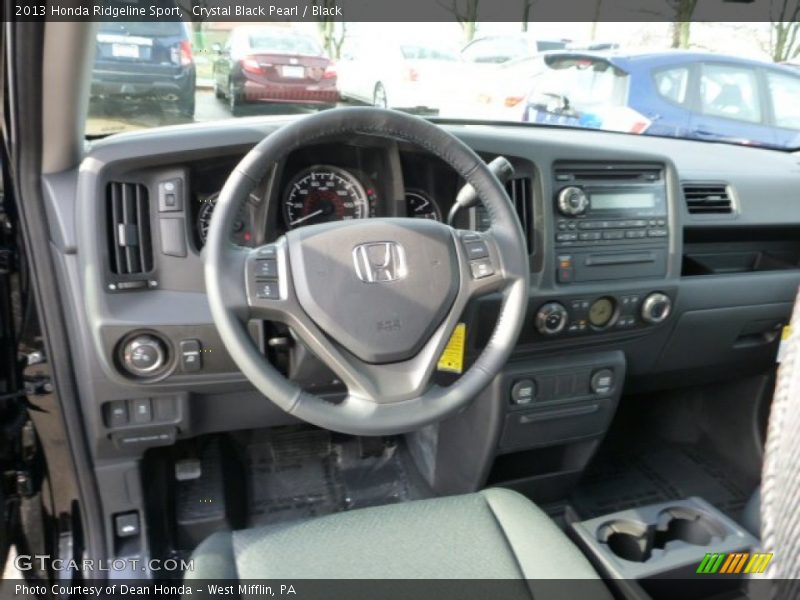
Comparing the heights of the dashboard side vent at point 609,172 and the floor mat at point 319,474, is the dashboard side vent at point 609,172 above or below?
above

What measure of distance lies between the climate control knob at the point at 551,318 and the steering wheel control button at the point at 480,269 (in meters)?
0.53

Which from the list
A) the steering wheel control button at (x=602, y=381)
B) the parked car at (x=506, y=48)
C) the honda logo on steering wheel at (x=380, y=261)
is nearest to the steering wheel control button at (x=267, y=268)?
the honda logo on steering wheel at (x=380, y=261)

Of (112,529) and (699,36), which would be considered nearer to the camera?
(112,529)

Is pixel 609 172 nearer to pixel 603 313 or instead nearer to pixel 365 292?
pixel 603 313

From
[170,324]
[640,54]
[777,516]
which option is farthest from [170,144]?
[640,54]

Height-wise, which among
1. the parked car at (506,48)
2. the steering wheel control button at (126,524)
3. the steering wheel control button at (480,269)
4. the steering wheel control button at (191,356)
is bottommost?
the steering wheel control button at (126,524)

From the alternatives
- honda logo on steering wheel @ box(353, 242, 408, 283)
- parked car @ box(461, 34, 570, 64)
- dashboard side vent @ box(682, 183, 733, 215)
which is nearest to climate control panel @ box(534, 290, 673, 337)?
dashboard side vent @ box(682, 183, 733, 215)

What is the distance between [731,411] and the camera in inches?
110

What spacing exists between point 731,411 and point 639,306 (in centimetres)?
105

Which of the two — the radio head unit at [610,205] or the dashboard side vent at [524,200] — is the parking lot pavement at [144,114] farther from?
the radio head unit at [610,205]

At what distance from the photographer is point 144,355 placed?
1.61 meters

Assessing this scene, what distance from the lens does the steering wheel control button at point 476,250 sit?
144cm

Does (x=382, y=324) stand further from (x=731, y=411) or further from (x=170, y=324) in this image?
(x=731, y=411)

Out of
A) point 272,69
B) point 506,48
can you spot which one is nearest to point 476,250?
point 272,69
